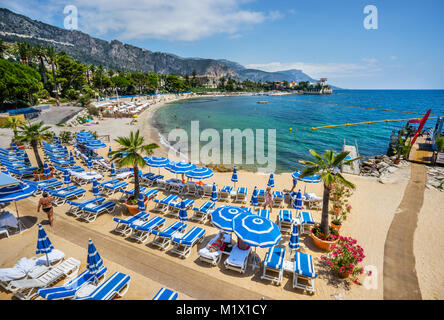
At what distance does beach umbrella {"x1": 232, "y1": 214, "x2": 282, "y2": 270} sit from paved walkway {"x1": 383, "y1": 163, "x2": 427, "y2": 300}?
3844 millimetres

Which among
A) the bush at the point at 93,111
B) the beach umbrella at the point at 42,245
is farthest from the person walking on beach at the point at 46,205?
the bush at the point at 93,111

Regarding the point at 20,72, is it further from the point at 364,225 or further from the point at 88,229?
the point at 364,225

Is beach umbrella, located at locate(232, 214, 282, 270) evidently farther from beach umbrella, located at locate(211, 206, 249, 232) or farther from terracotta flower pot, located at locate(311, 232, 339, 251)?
terracotta flower pot, located at locate(311, 232, 339, 251)

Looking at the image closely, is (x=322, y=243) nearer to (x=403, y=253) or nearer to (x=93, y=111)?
(x=403, y=253)

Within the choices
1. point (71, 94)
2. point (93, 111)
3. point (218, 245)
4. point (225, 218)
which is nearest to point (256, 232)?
point (225, 218)

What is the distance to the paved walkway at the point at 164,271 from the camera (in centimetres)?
645

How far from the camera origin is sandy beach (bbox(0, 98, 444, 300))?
6.58 m

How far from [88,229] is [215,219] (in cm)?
619

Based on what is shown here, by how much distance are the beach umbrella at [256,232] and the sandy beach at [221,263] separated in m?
1.53

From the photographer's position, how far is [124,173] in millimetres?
14758

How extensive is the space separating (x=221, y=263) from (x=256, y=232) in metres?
2.15

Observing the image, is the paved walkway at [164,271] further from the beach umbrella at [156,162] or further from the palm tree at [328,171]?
the beach umbrella at [156,162]

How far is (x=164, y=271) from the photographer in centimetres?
722

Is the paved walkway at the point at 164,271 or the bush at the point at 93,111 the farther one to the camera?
the bush at the point at 93,111
